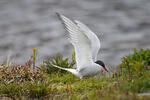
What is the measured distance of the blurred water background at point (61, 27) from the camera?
20297mm

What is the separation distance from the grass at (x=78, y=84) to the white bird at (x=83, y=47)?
0.65 ft

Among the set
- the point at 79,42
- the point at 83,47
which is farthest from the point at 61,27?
the point at 79,42

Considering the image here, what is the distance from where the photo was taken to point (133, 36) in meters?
22.7

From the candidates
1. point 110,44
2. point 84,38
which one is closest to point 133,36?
point 110,44

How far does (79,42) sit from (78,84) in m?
0.88

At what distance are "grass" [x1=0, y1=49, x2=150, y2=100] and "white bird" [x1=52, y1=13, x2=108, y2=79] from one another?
197 mm

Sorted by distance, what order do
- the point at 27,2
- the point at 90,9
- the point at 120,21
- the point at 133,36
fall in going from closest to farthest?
the point at 133,36, the point at 120,21, the point at 90,9, the point at 27,2

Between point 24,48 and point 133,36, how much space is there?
6.50m

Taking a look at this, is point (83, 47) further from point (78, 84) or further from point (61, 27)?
point (61, 27)

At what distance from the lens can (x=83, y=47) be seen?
8.16 m

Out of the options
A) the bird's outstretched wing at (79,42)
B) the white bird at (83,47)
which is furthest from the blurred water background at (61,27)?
the bird's outstretched wing at (79,42)

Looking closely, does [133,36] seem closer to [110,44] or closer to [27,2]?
[110,44]

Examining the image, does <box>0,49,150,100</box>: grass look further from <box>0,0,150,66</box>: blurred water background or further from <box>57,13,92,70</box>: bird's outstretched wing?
<box>0,0,150,66</box>: blurred water background

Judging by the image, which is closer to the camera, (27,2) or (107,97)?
(107,97)
